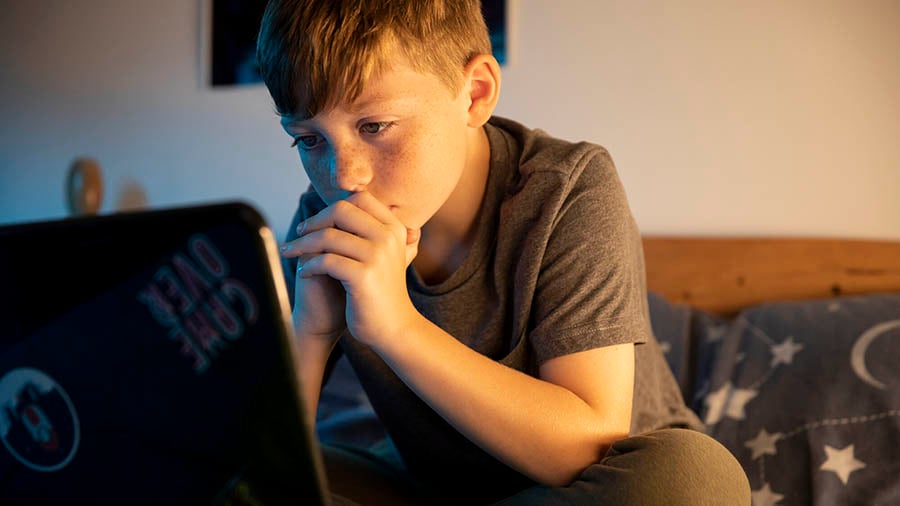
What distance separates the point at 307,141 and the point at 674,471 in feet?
1.53

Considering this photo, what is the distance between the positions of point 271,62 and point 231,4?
146cm

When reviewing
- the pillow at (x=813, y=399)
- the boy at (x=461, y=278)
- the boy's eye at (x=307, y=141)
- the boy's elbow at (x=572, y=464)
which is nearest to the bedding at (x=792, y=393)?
the pillow at (x=813, y=399)

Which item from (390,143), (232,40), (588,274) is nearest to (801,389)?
(588,274)

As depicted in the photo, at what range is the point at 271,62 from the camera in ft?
2.48

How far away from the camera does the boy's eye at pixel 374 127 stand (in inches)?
28.6

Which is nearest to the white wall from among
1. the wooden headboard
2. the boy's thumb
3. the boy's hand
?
the wooden headboard

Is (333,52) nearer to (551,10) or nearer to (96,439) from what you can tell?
(96,439)

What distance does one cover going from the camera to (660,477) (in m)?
0.58

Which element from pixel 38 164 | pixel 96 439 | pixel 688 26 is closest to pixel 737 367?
pixel 688 26

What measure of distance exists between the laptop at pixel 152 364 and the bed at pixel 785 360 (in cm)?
83

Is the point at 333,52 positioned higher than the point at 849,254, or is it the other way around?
the point at 333,52

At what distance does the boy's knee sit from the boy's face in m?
0.32

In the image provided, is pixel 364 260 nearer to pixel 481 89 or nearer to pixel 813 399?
A: pixel 481 89

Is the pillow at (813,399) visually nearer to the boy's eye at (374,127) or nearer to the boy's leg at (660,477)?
the boy's leg at (660,477)
